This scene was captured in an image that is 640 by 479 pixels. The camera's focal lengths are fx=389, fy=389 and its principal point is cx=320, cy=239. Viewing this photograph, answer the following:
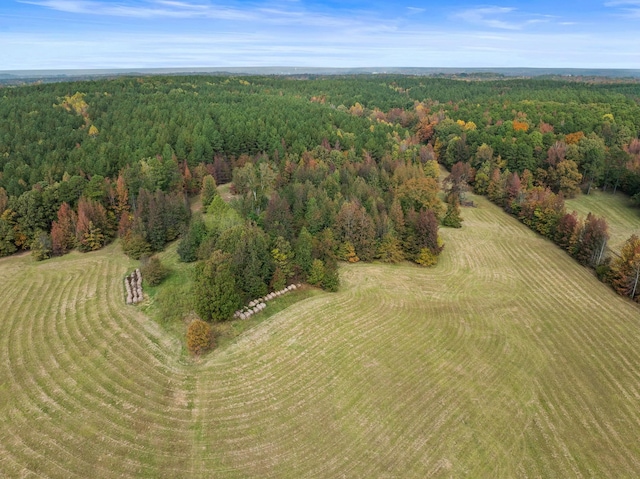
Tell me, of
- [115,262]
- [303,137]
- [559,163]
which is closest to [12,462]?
[115,262]

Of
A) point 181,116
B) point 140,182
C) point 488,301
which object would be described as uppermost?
point 181,116

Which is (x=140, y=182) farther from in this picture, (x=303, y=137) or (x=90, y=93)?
(x=90, y=93)

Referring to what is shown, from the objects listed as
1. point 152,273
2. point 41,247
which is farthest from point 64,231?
point 152,273

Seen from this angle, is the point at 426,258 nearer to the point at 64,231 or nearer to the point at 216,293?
the point at 216,293

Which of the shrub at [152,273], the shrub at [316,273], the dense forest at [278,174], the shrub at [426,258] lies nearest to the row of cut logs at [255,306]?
the dense forest at [278,174]

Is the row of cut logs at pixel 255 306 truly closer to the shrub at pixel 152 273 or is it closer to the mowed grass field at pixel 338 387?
the mowed grass field at pixel 338 387

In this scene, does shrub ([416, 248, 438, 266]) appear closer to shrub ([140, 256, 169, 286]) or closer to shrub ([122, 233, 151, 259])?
shrub ([140, 256, 169, 286])

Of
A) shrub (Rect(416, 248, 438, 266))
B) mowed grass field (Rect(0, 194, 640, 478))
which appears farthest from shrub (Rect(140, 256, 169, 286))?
shrub (Rect(416, 248, 438, 266))
